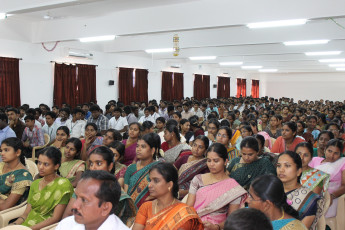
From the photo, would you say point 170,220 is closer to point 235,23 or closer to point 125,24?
point 235,23

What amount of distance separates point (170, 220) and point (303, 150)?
6.14 ft

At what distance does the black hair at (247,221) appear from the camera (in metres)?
1.25

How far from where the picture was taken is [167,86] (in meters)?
14.8

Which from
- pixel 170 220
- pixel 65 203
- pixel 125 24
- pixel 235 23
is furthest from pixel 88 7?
pixel 170 220

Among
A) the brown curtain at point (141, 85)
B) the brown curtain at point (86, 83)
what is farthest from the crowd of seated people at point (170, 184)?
the brown curtain at point (141, 85)

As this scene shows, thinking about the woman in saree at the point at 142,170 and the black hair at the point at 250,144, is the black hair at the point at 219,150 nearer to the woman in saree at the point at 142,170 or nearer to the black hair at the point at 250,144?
the black hair at the point at 250,144

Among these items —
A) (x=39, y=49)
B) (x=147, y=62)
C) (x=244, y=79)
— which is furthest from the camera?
(x=244, y=79)

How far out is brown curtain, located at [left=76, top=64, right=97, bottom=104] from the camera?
35.0 feet

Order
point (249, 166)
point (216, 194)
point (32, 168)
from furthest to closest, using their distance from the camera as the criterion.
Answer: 1. point (32, 168)
2. point (249, 166)
3. point (216, 194)

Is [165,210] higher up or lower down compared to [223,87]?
lower down

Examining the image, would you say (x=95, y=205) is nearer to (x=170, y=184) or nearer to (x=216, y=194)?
(x=170, y=184)

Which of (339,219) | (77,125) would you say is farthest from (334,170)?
(77,125)

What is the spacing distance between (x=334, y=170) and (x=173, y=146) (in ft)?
6.35

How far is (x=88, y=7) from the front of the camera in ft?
22.6
